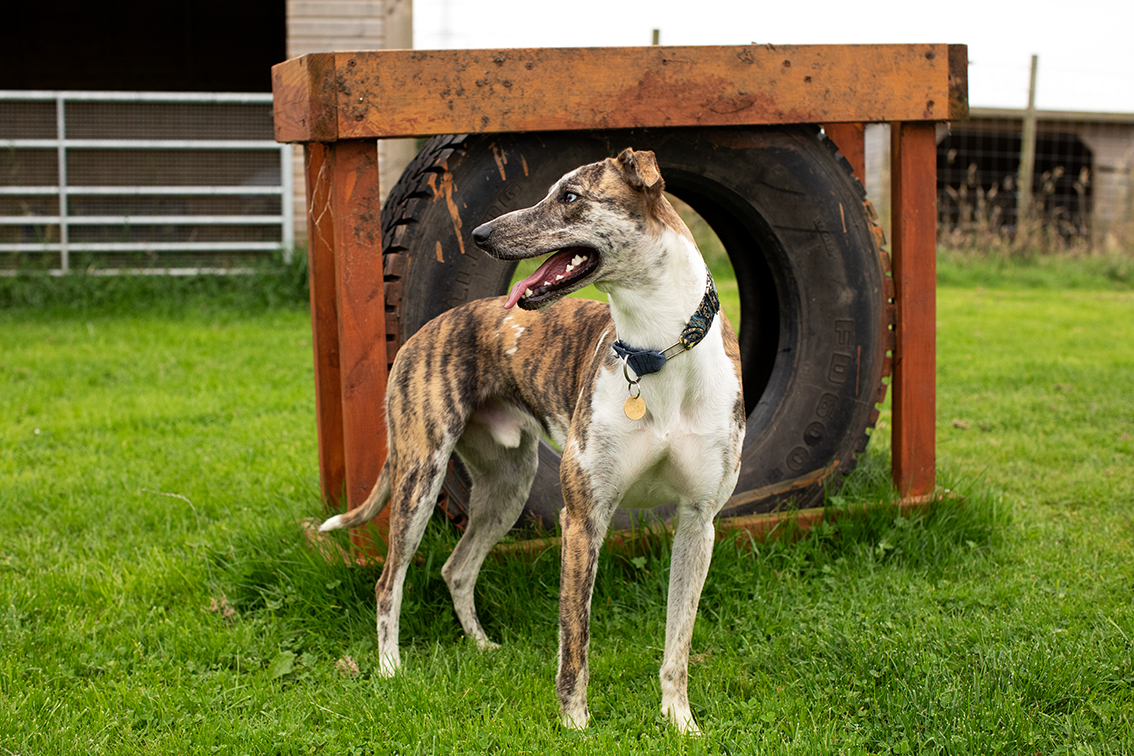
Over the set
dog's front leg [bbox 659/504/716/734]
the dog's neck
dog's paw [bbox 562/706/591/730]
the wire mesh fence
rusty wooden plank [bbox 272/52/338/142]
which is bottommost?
dog's paw [bbox 562/706/591/730]

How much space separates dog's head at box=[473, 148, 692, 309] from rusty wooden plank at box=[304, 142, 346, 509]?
3.73 ft

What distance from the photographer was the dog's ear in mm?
2479

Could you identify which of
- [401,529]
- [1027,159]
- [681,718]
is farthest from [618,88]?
[1027,159]

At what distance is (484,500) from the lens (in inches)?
135

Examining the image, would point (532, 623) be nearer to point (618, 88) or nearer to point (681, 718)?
point (681, 718)

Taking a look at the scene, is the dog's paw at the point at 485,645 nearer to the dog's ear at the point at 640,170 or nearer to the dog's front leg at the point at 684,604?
the dog's front leg at the point at 684,604

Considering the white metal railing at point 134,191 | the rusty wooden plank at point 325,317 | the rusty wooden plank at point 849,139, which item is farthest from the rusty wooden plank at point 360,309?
the white metal railing at point 134,191

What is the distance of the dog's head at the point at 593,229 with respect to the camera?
2.51 metres

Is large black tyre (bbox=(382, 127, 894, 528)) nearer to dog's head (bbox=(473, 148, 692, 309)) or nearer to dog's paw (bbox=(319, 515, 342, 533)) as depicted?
dog's paw (bbox=(319, 515, 342, 533))

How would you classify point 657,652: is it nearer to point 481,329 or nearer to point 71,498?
point 481,329

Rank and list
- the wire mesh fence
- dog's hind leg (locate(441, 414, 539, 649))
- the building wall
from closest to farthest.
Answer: dog's hind leg (locate(441, 414, 539, 649)) → the building wall → the wire mesh fence

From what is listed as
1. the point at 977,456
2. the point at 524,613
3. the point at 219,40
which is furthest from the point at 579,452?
the point at 219,40

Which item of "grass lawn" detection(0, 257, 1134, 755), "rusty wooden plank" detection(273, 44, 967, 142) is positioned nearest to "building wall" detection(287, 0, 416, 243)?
"grass lawn" detection(0, 257, 1134, 755)

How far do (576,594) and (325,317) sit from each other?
61.5 inches
